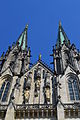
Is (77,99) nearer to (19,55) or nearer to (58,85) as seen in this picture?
(58,85)

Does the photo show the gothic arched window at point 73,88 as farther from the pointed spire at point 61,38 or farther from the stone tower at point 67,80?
the pointed spire at point 61,38

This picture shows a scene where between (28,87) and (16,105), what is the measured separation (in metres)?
2.94

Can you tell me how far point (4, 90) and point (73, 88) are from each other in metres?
7.12

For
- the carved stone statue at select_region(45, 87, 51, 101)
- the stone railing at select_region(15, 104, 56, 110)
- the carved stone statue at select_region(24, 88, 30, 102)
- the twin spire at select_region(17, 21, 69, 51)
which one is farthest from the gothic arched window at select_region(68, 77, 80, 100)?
the twin spire at select_region(17, 21, 69, 51)

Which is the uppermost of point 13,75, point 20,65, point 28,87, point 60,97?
point 20,65

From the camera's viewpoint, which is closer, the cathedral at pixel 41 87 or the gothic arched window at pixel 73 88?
the cathedral at pixel 41 87

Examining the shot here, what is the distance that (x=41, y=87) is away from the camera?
65.1 ft

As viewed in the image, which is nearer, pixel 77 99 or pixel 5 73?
pixel 77 99

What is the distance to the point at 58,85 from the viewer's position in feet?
62.4

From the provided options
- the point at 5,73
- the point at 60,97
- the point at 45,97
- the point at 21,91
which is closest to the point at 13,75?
the point at 5,73

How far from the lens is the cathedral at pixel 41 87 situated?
16000 millimetres

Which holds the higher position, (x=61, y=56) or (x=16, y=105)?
(x=61, y=56)

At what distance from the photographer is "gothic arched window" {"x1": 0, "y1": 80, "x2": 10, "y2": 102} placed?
62.7ft

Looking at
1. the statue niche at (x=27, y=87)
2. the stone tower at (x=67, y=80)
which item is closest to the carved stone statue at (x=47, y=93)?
the stone tower at (x=67, y=80)
